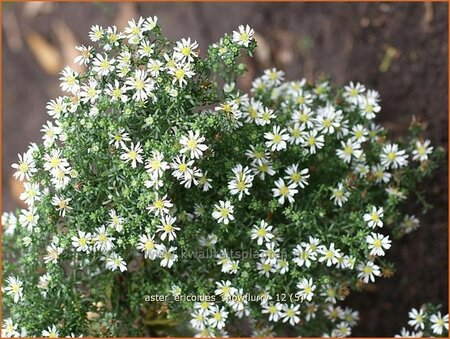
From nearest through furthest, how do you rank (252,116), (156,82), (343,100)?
(156,82)
(252,116)
(343,100)

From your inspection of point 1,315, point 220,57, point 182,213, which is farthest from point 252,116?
point 1,315

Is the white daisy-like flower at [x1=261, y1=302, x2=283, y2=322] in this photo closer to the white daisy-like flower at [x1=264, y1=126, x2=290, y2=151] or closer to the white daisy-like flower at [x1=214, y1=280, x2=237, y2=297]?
the white daisy-like flower at [x1=214, y1=280, x2=237, y2=297]

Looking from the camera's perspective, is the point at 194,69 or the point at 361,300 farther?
the point at 361,300

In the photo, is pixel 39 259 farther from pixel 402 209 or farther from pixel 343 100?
pixel 402 209

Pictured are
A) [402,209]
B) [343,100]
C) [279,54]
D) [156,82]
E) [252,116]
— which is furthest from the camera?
[279,54]

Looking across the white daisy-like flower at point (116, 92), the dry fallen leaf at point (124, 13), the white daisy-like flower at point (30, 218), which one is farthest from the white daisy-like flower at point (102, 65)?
the dry fallen leaf at point (124, 13)

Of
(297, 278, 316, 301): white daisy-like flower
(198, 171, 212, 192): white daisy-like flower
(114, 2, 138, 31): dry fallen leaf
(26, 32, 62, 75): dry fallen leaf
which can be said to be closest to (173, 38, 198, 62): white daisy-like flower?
(198, 171, 212, 192): white daisy-like flower
